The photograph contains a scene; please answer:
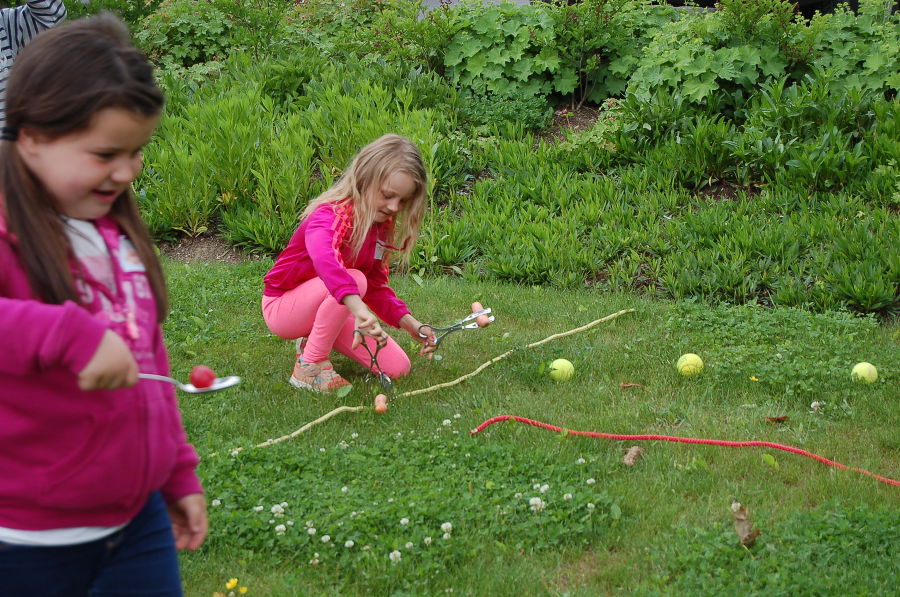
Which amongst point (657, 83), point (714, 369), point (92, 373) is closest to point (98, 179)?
point (92, 373)

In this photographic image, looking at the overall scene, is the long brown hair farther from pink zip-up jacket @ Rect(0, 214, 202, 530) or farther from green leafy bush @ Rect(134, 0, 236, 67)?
green leafy bush @ Rect(134, 0, 236, 67)

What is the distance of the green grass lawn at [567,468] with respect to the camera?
2736 mm

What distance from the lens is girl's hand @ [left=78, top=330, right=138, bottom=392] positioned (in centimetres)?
Answer: 140

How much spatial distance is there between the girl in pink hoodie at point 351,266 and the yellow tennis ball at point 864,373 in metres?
1.89

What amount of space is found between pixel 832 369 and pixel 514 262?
215cm

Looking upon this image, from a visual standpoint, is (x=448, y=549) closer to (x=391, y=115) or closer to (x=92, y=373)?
(x=92, y=373)

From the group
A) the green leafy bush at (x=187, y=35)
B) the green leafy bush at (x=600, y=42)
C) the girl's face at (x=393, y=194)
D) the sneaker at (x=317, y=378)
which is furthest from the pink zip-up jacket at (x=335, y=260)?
the green leafy bush at (x=187, y=35)

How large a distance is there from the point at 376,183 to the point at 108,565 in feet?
8.56

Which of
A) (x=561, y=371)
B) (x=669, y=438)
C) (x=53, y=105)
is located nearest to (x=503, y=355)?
(x=561, y=371)

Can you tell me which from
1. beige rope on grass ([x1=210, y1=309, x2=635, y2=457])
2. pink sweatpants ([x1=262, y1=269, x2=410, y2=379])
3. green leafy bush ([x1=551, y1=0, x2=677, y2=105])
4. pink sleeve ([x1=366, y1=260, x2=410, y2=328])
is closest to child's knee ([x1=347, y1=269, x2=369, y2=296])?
pink sweatpants ([x1=262, y1=269, x2=410, y2=379])

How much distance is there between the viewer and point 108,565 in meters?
1.61

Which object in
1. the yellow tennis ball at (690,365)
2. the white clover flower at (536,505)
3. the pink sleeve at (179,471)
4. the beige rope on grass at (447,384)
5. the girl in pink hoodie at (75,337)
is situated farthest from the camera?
the yellow tennis ball at (690,365)

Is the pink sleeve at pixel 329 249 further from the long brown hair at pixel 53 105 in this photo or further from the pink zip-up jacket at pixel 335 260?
the long brown hair at pixel 53 105

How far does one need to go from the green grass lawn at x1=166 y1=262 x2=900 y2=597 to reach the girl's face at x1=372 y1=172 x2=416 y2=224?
0.81m
